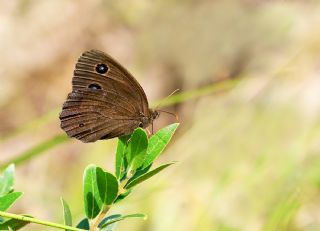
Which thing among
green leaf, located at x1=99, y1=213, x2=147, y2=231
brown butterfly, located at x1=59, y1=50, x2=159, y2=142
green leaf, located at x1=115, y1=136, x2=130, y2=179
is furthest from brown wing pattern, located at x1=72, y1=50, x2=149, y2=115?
green leaf, located at x1=99, y1=213, x2=147, y2=231

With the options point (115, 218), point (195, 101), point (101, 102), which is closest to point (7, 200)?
point (115, 218)

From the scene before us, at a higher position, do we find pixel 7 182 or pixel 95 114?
pixel 95 114

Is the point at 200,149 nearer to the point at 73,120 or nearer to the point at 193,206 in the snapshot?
the point at 193,206

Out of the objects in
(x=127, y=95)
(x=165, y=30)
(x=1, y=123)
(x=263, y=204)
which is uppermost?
(x=165, y=30)

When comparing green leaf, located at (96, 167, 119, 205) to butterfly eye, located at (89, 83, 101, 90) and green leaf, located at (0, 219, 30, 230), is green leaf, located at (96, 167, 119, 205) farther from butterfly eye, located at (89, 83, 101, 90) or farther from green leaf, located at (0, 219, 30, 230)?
butterfly eye, located at (89, 83, 101, 90)

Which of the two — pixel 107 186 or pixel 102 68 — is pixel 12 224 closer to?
pixel 107 186

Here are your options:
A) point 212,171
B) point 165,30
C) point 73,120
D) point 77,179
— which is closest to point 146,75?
point 165,30
